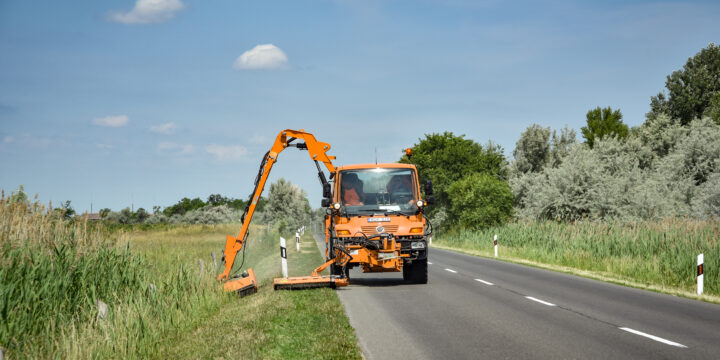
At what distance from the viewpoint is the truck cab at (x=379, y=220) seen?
15.5 meters

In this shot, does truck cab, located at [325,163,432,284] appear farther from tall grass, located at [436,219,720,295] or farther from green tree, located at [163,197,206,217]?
green tree, located at [163,197,206,217]

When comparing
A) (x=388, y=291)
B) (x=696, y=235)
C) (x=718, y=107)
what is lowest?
(x=388, y=291)

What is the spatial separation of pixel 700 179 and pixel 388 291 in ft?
116

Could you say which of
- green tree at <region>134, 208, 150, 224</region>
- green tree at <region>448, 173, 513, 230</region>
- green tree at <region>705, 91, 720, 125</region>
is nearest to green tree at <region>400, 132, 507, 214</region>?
green tree at <region>448, 173, 513, 230</region>

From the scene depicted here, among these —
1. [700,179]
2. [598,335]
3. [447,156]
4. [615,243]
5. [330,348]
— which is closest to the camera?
[330,348]

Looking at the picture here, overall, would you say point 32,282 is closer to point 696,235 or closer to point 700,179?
point 696,235

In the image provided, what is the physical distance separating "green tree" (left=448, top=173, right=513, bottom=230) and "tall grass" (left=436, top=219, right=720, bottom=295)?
11572 mm

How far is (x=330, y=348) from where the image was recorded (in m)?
8.09

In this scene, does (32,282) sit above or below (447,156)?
below

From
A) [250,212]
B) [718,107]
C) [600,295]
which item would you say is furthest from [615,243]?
[718,107]

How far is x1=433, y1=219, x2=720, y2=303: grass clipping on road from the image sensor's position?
16.6 m

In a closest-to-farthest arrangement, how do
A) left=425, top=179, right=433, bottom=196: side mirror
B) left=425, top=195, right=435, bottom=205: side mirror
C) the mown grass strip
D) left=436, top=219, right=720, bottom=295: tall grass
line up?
the mown grass strip < left=425, top=179, right=433, bottom=196: side mirror < left=425, top=195, right=435, bottom=205: side mirror < left=436, top=219, right=720, bottom=295: tall grass

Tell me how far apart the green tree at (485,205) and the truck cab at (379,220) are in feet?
96.4

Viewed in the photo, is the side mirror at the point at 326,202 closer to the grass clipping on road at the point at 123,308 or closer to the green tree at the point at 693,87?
the grass clipping on road at the point at 123,308
